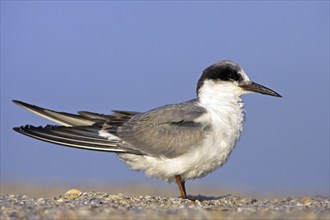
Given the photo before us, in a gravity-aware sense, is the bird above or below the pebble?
above

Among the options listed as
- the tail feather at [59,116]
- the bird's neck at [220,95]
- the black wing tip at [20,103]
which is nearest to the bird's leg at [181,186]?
the bird's neck at [220,95]

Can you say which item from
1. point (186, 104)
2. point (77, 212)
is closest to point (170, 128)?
point (186, 104)

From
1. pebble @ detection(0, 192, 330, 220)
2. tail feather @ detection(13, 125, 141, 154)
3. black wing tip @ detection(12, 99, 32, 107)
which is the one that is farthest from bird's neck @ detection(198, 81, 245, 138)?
black wing tip @ detection(12, 99, 32, 107)

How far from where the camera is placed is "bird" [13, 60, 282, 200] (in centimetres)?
823

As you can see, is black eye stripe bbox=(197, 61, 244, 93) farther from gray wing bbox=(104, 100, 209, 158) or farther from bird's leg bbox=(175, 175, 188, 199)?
bird's leg bbox=(175, 175, 188, 199)

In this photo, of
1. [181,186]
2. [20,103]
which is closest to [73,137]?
[20,103]

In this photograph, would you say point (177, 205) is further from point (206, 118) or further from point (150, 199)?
A: point (206, 118)

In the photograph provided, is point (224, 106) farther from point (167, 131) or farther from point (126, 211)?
point (126, 211)

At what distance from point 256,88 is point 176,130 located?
114 centimetres

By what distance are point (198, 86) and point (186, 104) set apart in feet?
1.49

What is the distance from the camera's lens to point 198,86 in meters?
8.98

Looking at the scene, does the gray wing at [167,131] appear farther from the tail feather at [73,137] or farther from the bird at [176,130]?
the tail feather at [73,137]

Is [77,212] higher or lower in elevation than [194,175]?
lower

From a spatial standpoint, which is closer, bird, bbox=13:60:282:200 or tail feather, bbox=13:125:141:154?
bird, bbox=13:60:282:200
